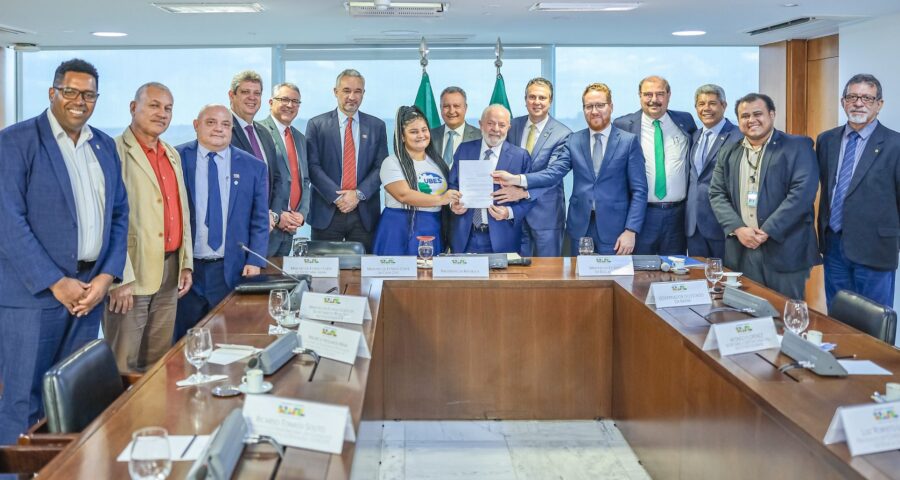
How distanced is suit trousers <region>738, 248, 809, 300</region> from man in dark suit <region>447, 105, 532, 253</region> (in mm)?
1355

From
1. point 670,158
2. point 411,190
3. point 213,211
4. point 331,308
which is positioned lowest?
point 331,308

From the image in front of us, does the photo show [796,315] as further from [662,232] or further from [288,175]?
[288,175]

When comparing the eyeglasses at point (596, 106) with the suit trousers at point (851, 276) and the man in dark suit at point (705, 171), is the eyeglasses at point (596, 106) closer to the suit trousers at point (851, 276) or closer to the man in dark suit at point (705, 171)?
the man in dark suit at point (705, 171)

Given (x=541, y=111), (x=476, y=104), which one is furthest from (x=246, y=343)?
(x=476, y=104)

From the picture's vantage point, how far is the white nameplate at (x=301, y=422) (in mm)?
1903

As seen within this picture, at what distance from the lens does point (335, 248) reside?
16.0 feet

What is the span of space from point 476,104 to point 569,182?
130cm

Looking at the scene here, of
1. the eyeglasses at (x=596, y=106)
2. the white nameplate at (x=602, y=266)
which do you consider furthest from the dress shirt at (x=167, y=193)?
the eyeglasses at (x=596, y=106)

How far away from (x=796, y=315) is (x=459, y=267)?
5.89 feet

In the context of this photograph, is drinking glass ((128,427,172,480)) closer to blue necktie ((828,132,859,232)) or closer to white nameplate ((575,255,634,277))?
white nameplate ((575,255,634,277))

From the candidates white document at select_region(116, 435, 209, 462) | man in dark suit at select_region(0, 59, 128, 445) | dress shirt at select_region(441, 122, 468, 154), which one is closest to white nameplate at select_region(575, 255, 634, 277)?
dress shirt at select_region(441, 122, 468, 154)

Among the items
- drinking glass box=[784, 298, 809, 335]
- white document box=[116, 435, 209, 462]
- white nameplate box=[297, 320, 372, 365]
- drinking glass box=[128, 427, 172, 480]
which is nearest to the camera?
drinking glass box=[128, 427, 172, 480]

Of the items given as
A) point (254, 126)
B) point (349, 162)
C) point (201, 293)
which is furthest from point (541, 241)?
point (201, 293)

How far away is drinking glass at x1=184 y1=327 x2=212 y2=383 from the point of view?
2.39m
